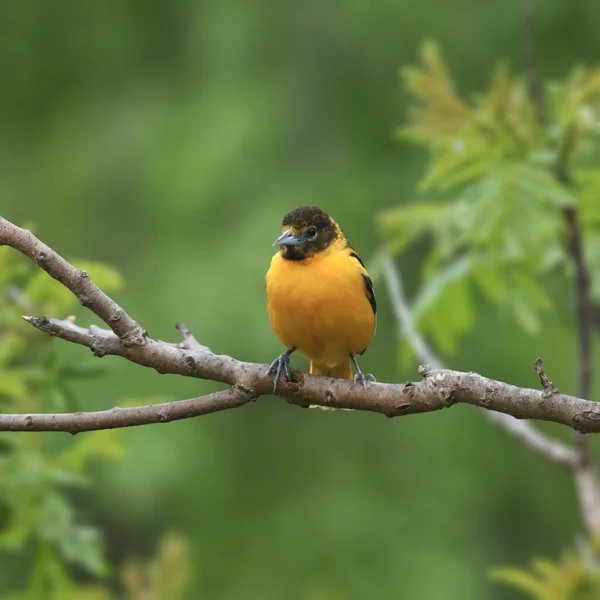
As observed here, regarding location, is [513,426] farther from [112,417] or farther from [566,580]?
[112,417]

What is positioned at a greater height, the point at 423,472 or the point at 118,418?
the point at 423,472

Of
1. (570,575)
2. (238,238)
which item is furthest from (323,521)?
(570,575)

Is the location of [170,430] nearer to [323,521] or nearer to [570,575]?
[323,521]

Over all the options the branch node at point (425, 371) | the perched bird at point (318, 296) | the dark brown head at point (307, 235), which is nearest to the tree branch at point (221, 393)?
the branch node at point (425, 371)

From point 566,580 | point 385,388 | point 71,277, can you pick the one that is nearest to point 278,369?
point 385,388

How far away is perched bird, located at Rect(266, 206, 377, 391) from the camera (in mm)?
4223

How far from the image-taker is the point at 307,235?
4.57m

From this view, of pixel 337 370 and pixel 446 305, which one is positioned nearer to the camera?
pixel 337 370

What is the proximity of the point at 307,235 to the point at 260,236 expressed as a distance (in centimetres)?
448

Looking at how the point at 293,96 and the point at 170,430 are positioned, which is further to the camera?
the point at 293,96

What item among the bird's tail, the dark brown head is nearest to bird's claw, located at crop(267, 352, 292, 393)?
the dark brown head

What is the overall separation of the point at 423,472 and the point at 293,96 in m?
3.81

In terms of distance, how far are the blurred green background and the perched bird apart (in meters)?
4.09

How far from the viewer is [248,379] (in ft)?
10.2
